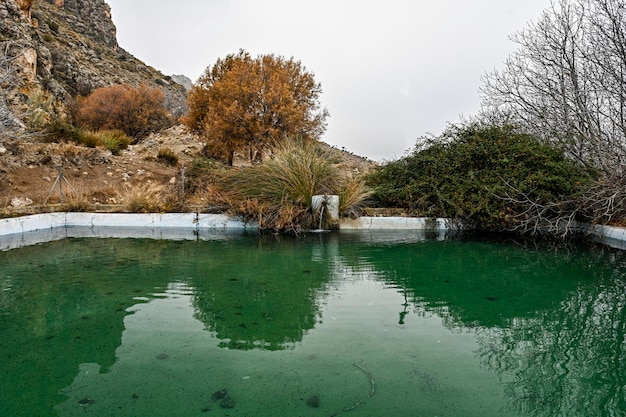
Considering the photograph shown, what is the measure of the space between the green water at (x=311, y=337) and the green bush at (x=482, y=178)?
2157 mm

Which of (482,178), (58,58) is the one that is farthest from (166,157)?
(58,58)

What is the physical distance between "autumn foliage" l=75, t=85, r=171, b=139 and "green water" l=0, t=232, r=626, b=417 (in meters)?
19.1

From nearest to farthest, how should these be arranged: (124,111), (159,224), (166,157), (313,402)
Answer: (313,402) → (159,224) → (166,157) → (124,111)

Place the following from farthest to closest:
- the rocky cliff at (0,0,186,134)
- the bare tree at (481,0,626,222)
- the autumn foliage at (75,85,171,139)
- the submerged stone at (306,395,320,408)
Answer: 1. the autumn foliage at (75,85,171,139)
2. the rocky cliff at (0,0,186,134)
3. the bare tree at (481,0,626,222)
4. the submerged stone at (306,395,320,408)

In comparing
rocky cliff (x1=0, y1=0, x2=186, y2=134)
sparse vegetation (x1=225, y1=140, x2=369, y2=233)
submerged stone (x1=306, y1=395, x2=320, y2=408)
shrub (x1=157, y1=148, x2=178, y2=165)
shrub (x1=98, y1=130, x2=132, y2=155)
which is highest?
rocky cliff (x1=0, y1=0, x2=186, y2=134)

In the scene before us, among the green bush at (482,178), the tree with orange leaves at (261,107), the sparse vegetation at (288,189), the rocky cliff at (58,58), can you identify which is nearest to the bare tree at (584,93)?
the green bush at (482,178)

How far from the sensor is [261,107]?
15.2 metres

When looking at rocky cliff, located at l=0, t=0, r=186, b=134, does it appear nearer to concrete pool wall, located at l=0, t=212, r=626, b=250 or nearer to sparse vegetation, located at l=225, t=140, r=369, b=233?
concrete pool wall, located at l=0, t=212, r=626, b=250

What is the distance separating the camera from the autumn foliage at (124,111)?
2130cm

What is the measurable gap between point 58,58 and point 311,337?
3020 cm

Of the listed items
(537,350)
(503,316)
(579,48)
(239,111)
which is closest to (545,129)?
(579,48)

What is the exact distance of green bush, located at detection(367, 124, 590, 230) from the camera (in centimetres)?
716

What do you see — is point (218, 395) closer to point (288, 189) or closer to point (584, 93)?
point (288, 189)

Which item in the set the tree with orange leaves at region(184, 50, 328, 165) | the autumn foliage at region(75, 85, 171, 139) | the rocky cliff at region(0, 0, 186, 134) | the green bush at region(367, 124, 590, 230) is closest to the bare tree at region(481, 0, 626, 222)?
the green bush at region(367, 124, 590, 230)
